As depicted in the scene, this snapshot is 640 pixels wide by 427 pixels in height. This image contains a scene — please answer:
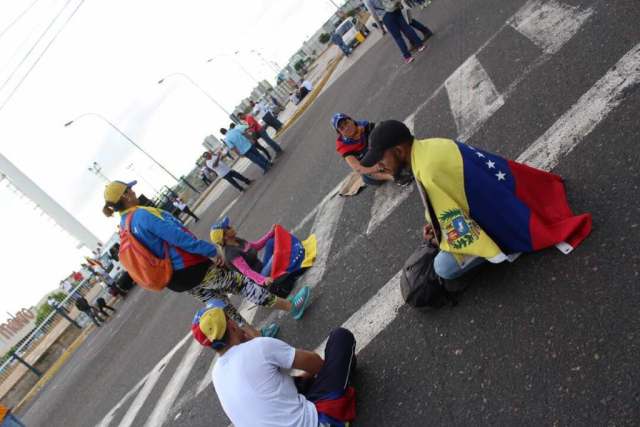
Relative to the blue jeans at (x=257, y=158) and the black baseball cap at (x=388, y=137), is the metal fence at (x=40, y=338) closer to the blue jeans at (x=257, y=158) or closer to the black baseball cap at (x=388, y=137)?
the blue jeans at (x=257, y=158)

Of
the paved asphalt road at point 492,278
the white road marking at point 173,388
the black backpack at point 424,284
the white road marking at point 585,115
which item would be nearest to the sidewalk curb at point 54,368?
the paved asphalt road at point 492,278

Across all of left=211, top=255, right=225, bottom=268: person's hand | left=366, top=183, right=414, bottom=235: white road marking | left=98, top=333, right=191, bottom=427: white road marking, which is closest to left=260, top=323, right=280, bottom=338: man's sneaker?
left=211, top=255, right=225, bottom=268: person's hand

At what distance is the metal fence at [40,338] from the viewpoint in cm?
1484

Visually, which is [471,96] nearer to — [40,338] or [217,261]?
[217,261]

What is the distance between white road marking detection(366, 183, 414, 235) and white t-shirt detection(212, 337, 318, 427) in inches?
98.2

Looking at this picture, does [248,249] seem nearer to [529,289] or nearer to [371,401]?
[371,401]

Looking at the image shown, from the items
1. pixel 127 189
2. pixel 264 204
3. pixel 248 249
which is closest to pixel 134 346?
pixel 264 204

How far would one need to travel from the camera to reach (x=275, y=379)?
2.98m

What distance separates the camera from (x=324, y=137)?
36.6ft

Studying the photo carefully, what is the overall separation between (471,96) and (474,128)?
0.89 meters

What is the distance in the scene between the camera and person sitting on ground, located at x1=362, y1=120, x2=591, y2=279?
2.81 m

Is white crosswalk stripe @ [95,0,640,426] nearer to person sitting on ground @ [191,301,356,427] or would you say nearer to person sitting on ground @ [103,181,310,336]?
person sitting on ground @ [191,301,356,427]

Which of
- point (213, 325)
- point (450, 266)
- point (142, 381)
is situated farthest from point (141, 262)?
point (142, 381)

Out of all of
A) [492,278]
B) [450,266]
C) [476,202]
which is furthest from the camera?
[492,278]
